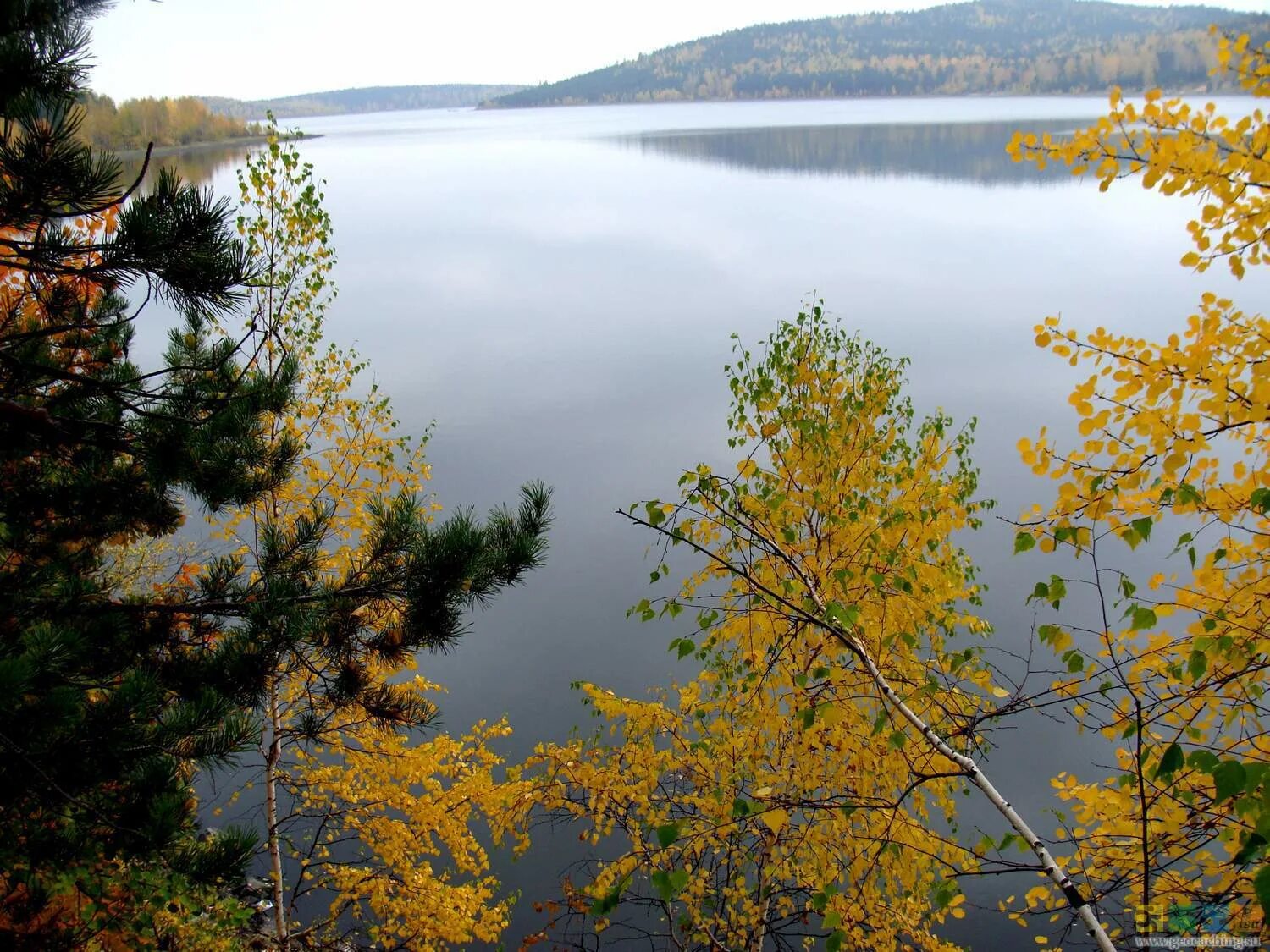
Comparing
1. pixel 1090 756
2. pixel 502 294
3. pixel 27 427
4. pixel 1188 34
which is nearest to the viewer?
pixel 27 427

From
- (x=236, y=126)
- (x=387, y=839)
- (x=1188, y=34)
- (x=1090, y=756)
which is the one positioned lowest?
(x=1090, y=756)

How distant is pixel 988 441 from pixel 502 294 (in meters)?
24.5

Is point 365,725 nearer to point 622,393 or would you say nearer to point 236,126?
point 622,393

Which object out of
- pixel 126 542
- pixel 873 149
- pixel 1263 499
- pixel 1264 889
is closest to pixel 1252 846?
pixel 1264 889

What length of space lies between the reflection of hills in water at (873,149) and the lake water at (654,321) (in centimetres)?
135

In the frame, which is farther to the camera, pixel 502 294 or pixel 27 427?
pixel 502 294

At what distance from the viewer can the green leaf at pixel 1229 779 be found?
1966mm

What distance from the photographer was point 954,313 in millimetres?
31797

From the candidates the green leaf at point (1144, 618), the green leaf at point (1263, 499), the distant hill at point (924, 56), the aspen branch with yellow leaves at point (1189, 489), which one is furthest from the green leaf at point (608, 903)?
the distant hill at point (924, 56)

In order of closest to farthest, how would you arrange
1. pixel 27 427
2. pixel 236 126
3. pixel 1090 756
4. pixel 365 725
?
1. pixel 27 427
2. pixel 365 725
3. pixel 1090 756
4. pixel 236 126

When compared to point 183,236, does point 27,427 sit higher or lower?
lower

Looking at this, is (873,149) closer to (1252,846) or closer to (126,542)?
(126,542)

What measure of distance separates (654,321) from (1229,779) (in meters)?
32.4

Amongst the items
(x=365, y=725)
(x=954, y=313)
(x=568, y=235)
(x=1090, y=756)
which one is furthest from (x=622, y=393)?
(x=568, y=235)
